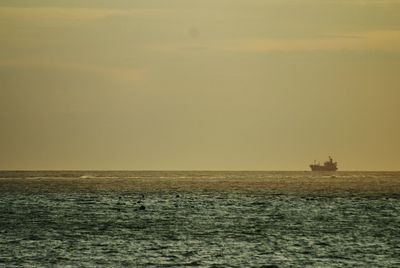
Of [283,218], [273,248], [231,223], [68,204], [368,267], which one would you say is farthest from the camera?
[68,204]

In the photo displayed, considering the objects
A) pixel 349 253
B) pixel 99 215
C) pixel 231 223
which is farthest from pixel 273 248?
pixel 99 215

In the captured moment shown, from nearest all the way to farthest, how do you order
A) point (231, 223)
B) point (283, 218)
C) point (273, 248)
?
1. point (273, 248)
2. point (231, 223)
3. point (283, 218)

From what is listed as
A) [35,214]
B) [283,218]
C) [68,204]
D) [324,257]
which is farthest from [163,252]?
[68,204]

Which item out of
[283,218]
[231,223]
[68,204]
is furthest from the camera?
[68,204]

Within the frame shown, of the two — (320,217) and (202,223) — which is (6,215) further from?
(320,217)

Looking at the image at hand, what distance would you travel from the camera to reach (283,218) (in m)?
110

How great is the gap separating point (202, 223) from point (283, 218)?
11626 millimetres

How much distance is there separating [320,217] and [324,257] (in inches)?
1648

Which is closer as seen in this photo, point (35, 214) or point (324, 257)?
point (324, 257)

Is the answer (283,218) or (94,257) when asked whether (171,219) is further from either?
(94,257)

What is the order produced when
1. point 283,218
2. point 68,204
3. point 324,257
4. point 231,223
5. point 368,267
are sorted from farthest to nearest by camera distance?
1. point 68,204
2. point 283,218
3. point 231,223
4. point 324,257
5. point 368,267

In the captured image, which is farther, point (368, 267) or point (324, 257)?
point (324, 257)

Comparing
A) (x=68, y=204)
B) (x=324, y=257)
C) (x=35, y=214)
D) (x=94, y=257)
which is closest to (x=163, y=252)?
(x=94, y=257)

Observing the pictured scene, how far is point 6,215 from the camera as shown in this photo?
372 feet
